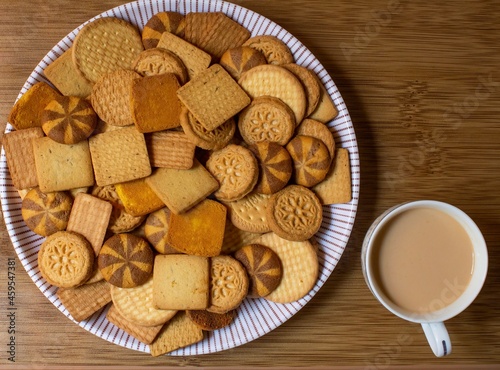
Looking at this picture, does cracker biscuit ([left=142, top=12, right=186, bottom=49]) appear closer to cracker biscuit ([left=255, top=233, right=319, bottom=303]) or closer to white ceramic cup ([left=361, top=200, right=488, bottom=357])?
cracker biscuit ([left=255, top=233, right=319, bottom=303])

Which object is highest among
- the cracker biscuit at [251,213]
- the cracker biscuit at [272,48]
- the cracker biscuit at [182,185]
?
the cracker biscuit at [272,48]

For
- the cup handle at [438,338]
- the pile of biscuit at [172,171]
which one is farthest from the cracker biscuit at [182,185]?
the cup handle at [438,338]

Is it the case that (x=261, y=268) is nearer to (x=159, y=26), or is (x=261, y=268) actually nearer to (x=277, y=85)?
(x=277, y=85)

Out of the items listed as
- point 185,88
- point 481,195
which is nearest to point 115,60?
point 185,88

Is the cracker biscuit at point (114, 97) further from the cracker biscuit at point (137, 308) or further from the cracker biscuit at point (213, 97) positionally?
the cracker biscuit at point (137, 308)

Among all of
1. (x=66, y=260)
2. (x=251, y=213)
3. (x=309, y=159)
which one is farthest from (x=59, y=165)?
(x=309, y=159)

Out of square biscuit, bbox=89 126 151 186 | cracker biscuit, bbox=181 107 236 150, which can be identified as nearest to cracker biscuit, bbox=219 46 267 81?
cracker biscuit, bbox=181 107 236 150

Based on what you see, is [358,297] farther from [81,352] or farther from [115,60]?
[115,60]

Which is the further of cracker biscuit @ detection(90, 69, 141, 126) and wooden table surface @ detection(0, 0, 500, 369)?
wooden table surface @ detection(0, 0, 500, 369)
